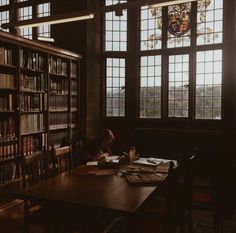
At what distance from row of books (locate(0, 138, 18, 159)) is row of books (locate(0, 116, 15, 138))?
76 mm

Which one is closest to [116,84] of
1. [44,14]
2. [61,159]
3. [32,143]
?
[44,14]

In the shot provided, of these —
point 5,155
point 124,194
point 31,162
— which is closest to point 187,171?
point 124,194

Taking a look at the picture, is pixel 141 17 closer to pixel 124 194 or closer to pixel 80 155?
pixel 80 155

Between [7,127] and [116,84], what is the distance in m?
2.85

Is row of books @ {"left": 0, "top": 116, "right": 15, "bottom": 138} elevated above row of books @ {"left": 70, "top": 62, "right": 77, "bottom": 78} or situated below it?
below

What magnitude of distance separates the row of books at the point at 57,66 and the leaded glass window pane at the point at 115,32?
1290 millimetres

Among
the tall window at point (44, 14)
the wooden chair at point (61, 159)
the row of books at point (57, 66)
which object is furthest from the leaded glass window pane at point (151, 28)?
the wooden chair at point (61, 159)

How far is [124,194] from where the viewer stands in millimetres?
2381

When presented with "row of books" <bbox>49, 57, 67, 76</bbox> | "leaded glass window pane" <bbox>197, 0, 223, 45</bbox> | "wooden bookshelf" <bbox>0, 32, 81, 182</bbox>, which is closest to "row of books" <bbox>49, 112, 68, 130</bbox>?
"wooden bookshelf" <bbox>0, 32, 81, 182</bbox>

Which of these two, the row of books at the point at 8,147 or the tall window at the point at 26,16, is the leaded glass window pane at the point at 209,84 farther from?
the tall window at the point at 26,16

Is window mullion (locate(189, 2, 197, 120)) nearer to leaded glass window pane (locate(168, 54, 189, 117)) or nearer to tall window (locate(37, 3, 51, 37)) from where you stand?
leaded glass window pane (locate(168, 54, 189, 117))

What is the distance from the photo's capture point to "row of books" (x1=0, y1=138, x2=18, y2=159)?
4.27 meters

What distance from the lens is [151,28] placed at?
6402mm

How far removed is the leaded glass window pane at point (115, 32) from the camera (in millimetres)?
6551
